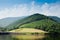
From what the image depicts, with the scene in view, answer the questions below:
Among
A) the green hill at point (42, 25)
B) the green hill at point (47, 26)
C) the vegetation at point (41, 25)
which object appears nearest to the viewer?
the green hill at point (47, 26)

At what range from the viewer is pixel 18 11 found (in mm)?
22625

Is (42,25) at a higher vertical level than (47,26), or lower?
higher

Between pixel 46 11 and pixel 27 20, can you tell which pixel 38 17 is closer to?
pixel 27 20

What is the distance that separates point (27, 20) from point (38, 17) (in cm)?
366

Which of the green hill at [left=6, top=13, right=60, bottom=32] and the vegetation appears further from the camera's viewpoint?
the green hill at [left=6, top=13, right=60, bottom=32]

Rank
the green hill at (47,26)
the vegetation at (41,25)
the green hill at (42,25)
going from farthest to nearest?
the green hill at (42,25) → the vegetation at (41,25) → the green hill at (47,26)

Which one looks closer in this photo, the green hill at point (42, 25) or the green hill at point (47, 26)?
the green hill at point (47, 26)

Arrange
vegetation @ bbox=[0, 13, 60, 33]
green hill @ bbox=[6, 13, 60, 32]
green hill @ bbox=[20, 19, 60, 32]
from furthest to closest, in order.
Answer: green hill @ bbox=[6, 13, 60, 32] < vegetation @ bbox=[0, 13, 60, 33] < green hill @ bbox=[20, 19, 60, 32]

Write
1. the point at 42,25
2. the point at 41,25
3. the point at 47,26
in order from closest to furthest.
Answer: the point at 47,26 < the point at 42,25 < the point at 41,25

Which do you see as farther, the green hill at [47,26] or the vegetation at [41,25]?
the vegetation at [41,25]

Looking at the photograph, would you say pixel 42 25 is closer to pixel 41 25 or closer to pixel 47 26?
pixel 41 25

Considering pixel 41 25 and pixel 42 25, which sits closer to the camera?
pixel 42 25

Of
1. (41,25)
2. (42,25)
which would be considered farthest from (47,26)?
(41,25)

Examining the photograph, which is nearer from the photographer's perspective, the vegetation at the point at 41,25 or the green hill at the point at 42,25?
the vegetation at the point at 41,25
